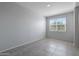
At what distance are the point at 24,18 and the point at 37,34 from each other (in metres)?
2.04

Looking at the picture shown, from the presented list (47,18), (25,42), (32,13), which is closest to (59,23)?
(47,18)

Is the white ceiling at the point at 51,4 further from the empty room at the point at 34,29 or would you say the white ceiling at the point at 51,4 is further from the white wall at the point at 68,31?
the white wall at the point at 68,31

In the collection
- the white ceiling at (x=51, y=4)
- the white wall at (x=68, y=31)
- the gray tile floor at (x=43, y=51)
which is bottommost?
the gray tile floor at (x=43, y=51)

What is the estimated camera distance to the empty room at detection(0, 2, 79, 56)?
321 centimetres

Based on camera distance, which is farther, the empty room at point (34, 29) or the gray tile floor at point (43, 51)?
the empty room at point (34, 29)

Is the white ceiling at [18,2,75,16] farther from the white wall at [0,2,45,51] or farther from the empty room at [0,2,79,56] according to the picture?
the white wall at [0,2,45,51]

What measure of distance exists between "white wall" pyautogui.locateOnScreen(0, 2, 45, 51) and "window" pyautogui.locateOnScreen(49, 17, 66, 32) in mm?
2363

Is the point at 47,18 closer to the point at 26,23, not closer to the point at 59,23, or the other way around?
the point at 59,23

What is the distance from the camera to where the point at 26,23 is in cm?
470

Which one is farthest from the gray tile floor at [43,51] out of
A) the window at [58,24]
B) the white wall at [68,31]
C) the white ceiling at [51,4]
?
the window at [58,24]

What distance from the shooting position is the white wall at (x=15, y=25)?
3231mm

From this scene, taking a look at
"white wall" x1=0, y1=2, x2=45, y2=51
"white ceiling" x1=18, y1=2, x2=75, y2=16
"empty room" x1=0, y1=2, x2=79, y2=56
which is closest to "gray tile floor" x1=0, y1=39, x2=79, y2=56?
"empty room" x1=0, y1=2, x2=79, y2=56

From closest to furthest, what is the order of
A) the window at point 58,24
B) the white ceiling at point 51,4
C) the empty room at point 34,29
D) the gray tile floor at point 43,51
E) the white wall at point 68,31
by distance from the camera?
the gray tile floor at point 43,51 → the empty room at point 34,29 → the white ceiling at point 51,4 → the white wall at point 68,31 → the window at point 58,24

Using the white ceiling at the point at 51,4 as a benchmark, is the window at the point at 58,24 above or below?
below
